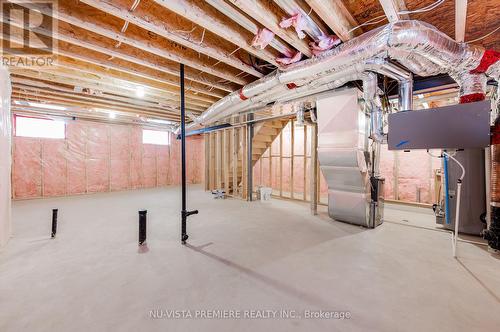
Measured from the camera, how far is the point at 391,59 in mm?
2355

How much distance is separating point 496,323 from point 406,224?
2174mm

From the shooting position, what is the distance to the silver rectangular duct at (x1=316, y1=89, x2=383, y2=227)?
2838mm

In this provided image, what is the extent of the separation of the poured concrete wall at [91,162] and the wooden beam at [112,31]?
4.99 m

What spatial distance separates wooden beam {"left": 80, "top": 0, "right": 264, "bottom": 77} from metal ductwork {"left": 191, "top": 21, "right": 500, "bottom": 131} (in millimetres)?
701

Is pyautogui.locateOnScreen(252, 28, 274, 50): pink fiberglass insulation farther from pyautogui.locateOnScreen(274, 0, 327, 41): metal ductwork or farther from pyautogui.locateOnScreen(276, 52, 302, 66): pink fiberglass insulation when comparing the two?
pyautogui.locateOnScreen(276, 52, 302, 66): pink fiberglass insulation

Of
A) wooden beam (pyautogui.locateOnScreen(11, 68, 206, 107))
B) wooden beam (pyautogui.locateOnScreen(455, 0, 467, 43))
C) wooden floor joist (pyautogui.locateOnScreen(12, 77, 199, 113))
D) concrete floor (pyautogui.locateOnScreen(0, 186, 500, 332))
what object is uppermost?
wooden floor joist (pyautogui.locateOnScreen(12, 77, 199, 113))

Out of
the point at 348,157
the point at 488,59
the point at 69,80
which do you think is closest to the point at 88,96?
the point at 69,80

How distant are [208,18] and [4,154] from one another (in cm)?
262

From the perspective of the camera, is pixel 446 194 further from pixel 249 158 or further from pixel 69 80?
pixel 69 80

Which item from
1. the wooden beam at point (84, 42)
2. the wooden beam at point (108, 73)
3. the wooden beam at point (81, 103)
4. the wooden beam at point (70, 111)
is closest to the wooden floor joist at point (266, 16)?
the wooden beam at point (84, 42)

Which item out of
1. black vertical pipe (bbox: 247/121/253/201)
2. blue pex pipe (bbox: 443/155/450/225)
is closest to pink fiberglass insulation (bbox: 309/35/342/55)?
blue pex pipe (bbox: 443/155/450/225)

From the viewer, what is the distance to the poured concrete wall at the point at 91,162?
527cm

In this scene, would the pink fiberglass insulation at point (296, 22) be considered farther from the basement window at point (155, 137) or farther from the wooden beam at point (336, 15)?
the basement window at point (155, 137)

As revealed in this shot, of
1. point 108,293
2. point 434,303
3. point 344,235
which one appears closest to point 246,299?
point 108,293
